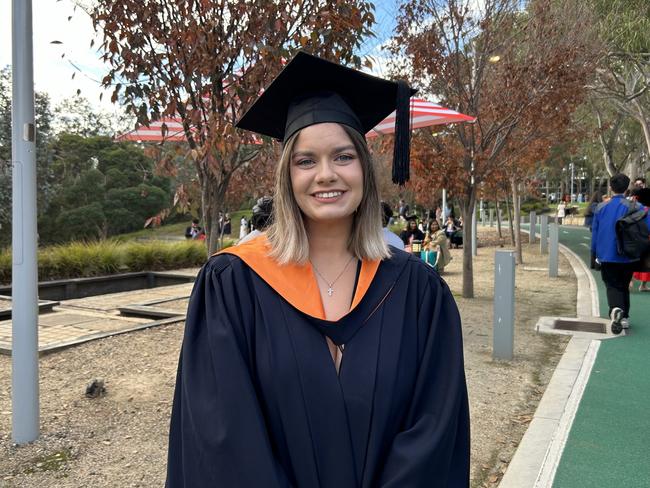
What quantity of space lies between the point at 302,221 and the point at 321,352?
419mm

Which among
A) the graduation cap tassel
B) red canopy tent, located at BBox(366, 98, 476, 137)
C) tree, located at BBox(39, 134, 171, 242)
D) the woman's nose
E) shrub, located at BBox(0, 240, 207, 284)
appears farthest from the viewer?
tree, located at BBox(39, 134, 171, 242)

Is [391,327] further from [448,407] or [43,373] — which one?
[43,373]

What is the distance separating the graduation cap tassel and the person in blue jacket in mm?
5067

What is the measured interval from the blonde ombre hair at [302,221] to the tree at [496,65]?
682 centimetres

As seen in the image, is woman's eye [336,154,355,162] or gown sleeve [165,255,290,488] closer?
gown sleeve [165,255,290,488]

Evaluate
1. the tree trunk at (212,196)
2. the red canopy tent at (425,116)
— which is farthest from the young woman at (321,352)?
the red canopy tent at (425,116)

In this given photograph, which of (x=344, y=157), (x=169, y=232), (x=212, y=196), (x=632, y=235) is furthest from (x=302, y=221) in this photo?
(x=169, y=232)

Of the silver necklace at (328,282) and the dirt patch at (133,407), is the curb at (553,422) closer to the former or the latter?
the dirt patch at (133,407)

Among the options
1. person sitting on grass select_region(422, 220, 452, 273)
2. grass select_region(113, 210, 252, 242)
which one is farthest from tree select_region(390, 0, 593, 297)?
grass select_region(113, 210, 252, 242)

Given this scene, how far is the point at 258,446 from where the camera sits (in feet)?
4.68

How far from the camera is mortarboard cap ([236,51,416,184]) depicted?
1.74 m

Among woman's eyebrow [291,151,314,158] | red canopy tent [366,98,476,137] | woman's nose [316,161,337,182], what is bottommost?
woman's nose [316,161,337,182]

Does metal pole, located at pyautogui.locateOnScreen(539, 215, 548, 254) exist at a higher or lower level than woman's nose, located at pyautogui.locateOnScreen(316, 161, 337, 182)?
lower

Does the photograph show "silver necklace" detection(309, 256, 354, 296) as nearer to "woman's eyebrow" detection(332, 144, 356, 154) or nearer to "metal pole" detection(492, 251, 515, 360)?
"woman's eyebrow" detection(332, 144, 356, 154)
